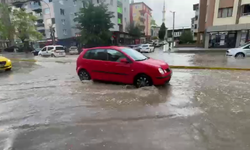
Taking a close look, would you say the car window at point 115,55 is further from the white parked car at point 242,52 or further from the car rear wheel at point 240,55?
the car rear wheel at point 240,55

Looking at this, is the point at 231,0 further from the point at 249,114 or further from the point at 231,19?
the point at 249,114

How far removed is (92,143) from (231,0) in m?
28.6

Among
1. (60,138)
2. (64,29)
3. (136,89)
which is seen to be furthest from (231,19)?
(64,29)

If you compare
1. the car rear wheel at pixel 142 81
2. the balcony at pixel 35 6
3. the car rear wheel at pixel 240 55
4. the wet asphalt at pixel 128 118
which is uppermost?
the balcony at pixel 35 6

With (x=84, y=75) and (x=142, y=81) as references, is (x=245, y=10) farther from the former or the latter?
(x=84, y=75)

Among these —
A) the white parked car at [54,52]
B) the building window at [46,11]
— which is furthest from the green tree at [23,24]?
the white parked car at [54,52]

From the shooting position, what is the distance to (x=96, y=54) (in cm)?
644

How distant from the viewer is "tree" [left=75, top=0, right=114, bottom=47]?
94.9ft

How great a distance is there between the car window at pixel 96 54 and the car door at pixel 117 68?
0.81ft

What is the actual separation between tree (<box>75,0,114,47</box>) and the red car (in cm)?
2350

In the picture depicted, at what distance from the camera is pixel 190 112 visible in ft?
12.5

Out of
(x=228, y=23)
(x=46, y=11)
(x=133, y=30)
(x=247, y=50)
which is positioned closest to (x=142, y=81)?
(x=247, y=50)

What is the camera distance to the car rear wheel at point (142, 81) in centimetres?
543

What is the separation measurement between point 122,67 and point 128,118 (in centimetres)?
252
